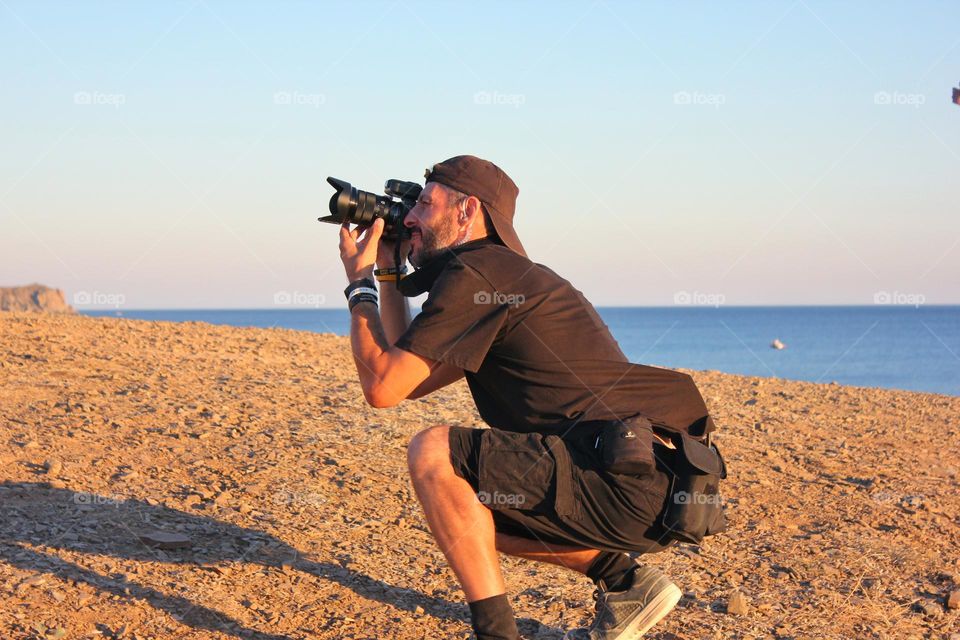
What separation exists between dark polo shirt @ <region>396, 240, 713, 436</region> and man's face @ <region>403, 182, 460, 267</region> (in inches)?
5.2

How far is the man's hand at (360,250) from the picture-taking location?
358 cm

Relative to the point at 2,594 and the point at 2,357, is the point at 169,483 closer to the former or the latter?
the point at 2,594

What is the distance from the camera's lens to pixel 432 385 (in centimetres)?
359

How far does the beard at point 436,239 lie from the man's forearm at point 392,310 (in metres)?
0.23

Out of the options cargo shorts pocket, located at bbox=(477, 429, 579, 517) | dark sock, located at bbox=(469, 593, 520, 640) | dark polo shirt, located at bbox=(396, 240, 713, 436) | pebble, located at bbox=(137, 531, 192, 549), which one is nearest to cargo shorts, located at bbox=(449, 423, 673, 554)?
cargo shorts pocket, located at bbox=(477, 429, 579, 517)

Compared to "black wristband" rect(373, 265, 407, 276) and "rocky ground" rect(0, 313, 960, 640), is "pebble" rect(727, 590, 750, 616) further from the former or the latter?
"black wristband" rect(373, 265, 407, 276)

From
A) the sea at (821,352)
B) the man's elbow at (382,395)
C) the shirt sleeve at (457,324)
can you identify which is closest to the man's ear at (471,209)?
the shirt sleeve at (457,324)

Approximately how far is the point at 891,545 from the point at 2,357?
6.33 m

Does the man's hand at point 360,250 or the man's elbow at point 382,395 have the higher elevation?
the man's hand at point 360,250

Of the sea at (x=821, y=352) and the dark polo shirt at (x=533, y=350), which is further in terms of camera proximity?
the sea at (x=821, y=352)

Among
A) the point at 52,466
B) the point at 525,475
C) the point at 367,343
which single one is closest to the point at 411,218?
the point at 367,343

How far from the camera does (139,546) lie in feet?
13.9

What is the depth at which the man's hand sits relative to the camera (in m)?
3.58

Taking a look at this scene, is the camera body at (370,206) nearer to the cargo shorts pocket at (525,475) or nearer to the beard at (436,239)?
the beard at (436,239)
